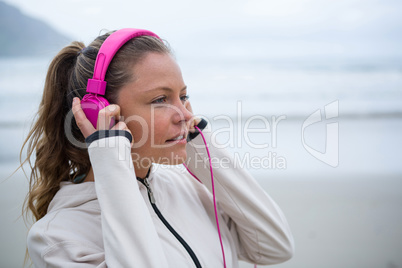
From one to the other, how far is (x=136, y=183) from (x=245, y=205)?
410mm

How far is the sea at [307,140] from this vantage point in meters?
1.90

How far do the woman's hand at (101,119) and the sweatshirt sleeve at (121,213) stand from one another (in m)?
0.06

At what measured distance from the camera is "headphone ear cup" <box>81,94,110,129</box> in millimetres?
894

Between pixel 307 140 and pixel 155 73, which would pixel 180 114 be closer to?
pixel 155 73

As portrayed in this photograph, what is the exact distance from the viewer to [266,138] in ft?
10.2

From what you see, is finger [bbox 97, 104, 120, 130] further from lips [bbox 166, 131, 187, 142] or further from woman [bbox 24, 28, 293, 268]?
lips [bbox 166, 131, 187, 142]

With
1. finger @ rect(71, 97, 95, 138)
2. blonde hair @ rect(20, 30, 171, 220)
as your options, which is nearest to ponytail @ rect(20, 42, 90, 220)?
blonde hair @ rect(20, 30, 171, 220)

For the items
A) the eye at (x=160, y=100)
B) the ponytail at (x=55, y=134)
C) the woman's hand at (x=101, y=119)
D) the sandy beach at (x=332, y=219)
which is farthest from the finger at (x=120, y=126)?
the sandy beach at (x=332, y=219)

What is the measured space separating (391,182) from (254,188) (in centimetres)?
178

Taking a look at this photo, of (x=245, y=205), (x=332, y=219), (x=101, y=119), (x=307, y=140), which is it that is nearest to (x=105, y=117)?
(x=101, y=119)

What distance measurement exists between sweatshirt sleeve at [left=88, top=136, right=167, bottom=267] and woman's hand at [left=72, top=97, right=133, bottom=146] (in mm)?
57

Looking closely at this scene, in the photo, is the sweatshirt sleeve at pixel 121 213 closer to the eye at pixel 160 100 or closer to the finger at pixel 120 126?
the finger at pixel 120 126

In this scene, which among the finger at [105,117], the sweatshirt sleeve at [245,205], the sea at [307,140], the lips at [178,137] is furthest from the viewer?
the sea at [307,140]

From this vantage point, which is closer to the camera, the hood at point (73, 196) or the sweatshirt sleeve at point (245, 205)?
the hood at point (73, 196)
